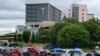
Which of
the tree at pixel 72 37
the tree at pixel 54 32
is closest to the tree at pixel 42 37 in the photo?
the tree at pixel 54 32

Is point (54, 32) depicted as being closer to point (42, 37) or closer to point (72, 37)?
point (72, 37)

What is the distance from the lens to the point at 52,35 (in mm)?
103812

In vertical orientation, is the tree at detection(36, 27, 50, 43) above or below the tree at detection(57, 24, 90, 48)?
below

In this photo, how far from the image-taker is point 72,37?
9069 centimetres

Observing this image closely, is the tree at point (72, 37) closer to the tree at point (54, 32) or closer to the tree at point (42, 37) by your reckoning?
the tree at point (54, 32)

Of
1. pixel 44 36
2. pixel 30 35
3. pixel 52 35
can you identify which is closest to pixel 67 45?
pixel 52 35

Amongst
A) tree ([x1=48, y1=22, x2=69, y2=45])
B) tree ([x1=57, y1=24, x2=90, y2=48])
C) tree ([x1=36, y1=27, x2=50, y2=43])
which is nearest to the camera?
tree ([x1=57, y1=24, x2=90, y2=48])

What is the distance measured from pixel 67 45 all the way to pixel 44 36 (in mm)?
39325

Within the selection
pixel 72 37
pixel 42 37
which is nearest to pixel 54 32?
pixel 72 37

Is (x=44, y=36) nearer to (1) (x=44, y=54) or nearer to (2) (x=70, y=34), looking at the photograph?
(2) (x=70, y=34)

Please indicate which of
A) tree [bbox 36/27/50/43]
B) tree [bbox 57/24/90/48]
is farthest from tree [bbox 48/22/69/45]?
tree [bbox 36/27/50/43]

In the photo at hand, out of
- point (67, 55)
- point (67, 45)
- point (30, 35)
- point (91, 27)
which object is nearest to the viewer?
point (67, 55)

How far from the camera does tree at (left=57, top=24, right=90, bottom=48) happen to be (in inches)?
3477

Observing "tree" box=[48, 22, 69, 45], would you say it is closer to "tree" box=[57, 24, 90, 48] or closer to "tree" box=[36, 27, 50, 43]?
"tree" box=[57, 24, 90, 48]
